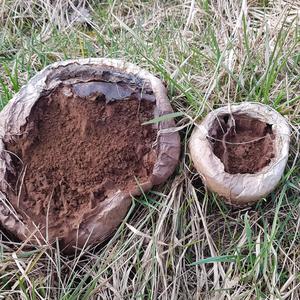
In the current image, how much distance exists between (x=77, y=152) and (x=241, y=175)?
0.67 m

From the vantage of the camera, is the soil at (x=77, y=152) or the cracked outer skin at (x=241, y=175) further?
the soil at (x=77, y=152)

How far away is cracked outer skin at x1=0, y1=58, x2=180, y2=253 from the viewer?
204 cm

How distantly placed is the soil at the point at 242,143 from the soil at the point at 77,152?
27cm

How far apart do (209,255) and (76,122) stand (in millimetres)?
769

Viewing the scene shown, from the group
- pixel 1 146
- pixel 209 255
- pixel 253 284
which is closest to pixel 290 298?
pixel 253 284

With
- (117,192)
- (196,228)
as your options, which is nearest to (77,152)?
(117,192)

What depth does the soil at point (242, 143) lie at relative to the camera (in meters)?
2.04

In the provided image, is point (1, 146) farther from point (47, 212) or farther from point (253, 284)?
point (253, 284)

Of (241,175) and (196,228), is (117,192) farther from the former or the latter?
(241,175)

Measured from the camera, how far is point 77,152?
2.15 meters

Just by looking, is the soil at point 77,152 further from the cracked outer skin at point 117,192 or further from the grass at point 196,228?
the grass at point 196,228

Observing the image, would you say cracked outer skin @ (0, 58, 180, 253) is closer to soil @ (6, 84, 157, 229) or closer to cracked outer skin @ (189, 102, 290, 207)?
soil @ (6, 84, 157, 229)

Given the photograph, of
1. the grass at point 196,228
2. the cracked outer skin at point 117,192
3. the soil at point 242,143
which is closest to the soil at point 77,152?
the cracked outer skin at point 117,192

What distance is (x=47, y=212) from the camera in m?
2.06
